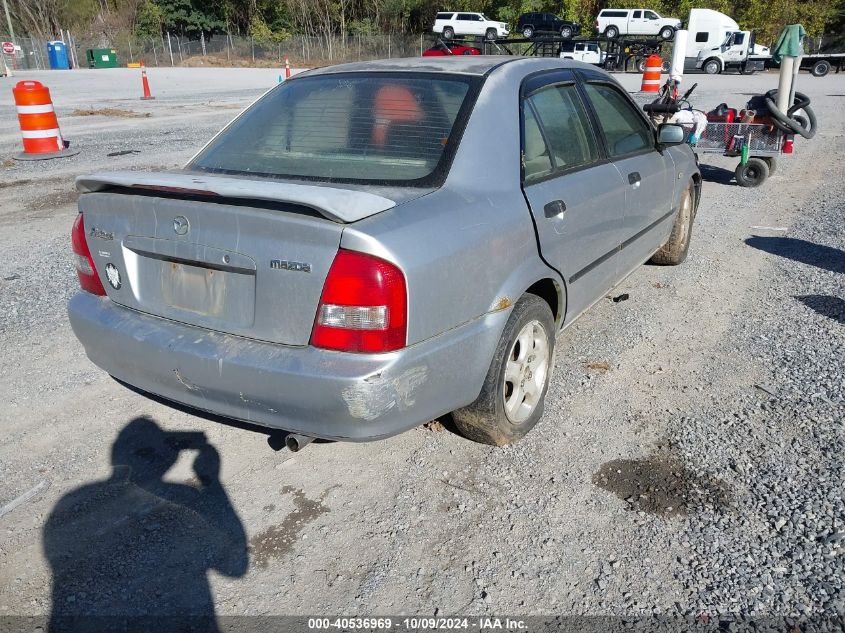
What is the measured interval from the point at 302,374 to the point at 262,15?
70591mm

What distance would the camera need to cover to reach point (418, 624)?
2.26m

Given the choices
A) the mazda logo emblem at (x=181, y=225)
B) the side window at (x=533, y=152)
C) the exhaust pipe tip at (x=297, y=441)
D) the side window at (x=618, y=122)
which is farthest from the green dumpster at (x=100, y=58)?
the exhaust pipe tip at (x=297, y=441)

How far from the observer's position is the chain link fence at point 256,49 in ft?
178

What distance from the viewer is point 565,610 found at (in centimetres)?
231

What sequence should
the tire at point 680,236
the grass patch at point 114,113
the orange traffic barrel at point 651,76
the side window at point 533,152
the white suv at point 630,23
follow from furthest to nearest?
the white suv at point 630,23 → the orange traffic barrel at point 651,76 → the grass patch at point 114,113 → the tire at point 680,236 → the side window at point 533,152

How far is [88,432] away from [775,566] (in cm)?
305

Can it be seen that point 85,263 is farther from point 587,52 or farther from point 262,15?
point 262,15

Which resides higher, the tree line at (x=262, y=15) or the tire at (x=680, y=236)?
the tree line at (x=262, y=15)

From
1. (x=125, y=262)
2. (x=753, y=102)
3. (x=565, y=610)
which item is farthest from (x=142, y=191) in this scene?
(x=753, y=102)

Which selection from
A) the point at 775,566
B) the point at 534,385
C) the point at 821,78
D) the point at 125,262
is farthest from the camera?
the point at 821,78

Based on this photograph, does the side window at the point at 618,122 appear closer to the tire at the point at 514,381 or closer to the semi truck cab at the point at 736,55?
the tire at the point at 514,381

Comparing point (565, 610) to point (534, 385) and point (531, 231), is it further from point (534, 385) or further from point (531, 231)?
point (531, 231)

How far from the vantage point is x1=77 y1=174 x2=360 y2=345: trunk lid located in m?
2.39

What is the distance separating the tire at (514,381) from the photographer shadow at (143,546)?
1106 millimetres
